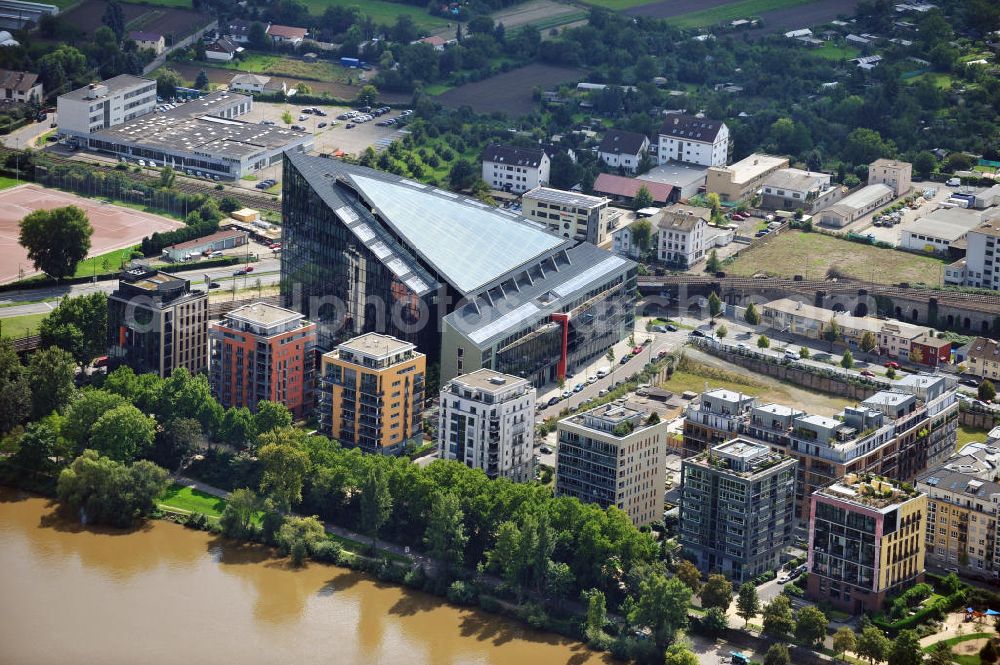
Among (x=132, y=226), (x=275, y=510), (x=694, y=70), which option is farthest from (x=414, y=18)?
(x=275, y=510)

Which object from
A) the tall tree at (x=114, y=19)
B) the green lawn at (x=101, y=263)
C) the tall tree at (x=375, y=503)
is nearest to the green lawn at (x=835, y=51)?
the tall tree at (x=114, y=19)

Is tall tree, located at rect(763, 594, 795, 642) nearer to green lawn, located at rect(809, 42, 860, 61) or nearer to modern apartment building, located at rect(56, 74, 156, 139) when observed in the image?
modern apartment building, located at rect(56, 74, 156, 139)

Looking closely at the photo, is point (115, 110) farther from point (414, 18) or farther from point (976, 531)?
point (976, 531)

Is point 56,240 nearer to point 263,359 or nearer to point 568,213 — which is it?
point 263,359

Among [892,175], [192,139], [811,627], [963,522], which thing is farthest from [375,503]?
[892,175]

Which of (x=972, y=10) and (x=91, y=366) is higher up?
(x=972, y=10)

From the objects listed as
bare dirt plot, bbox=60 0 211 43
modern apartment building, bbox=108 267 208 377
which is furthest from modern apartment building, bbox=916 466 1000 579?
bare dirt plot, bbox=60 0 211 43
